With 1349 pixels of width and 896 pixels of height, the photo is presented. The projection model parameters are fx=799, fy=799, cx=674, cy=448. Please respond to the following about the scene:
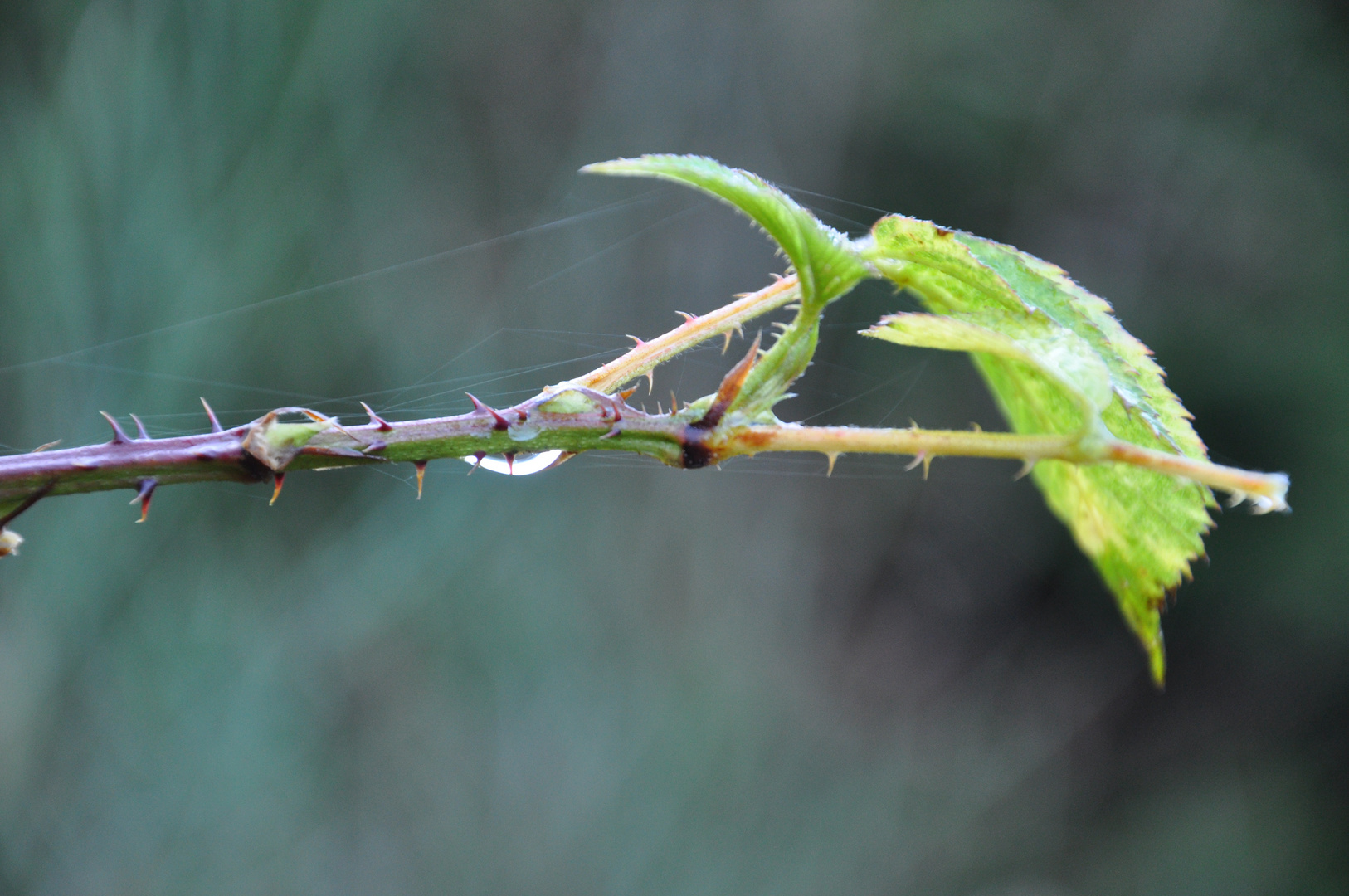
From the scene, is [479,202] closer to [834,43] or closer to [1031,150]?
[834,43]

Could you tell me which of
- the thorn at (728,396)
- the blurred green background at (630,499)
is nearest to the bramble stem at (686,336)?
the thorn at (728,396)

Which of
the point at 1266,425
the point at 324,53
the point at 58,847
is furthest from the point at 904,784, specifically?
the point at 324,53

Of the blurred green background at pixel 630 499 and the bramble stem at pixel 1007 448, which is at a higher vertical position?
the bramble stem at pixel 1007 448

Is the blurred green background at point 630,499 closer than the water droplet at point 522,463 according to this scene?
No

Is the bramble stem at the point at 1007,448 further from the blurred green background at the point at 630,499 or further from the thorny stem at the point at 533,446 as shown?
the blurred green background at the point at 630,499

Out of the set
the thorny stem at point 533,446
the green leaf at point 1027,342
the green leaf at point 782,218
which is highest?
the green leaf at point 782,218

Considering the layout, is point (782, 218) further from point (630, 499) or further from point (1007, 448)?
point (630, 499)
